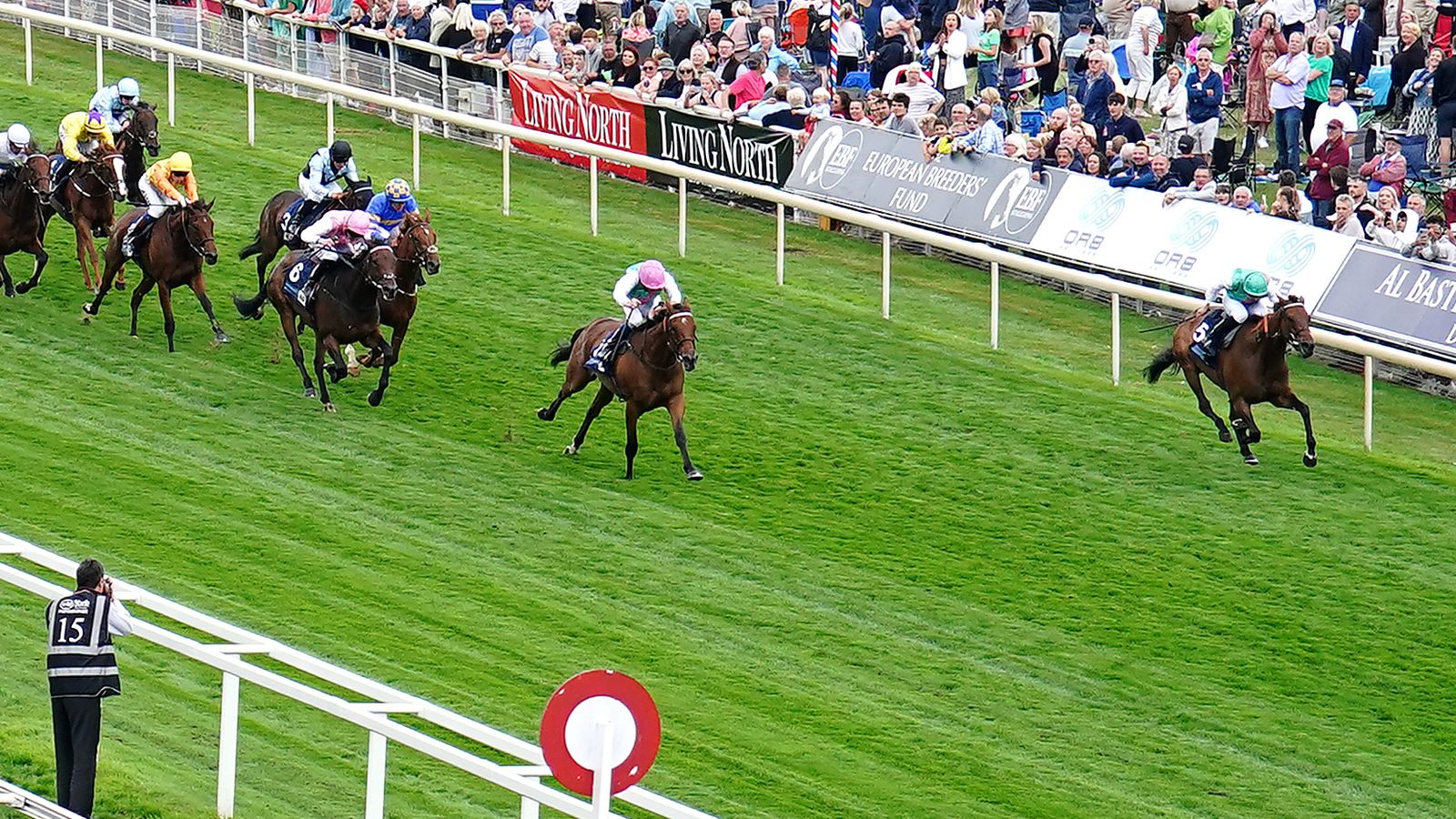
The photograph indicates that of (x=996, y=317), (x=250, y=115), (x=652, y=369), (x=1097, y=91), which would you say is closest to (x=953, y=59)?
(x=1097, y=91)

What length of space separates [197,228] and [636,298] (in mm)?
3373

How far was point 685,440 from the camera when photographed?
45.8 feet

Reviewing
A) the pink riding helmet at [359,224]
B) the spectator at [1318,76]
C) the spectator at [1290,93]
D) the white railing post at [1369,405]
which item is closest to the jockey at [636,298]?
the pink riding helmet at [359,224]

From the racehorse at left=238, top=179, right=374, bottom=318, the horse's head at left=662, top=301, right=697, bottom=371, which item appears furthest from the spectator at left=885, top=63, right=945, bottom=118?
the horse's head at left=662, top=301, right=697, bottom=371

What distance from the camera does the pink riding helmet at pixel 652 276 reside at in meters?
13.6

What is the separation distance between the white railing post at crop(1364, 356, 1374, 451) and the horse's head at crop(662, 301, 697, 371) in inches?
172

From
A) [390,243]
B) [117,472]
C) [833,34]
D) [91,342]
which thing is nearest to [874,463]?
[390,243]

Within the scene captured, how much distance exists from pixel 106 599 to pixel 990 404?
851cm

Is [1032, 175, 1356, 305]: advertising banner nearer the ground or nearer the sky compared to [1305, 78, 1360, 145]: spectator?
nearer the ground

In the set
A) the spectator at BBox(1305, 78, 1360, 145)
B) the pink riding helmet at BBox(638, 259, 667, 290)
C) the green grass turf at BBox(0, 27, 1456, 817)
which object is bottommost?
the green grass turf at BBox(0, 27, 1456, 817)

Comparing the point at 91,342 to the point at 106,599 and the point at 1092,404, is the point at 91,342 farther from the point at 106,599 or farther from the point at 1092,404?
the point at 106,599

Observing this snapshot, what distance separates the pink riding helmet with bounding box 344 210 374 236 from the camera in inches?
578

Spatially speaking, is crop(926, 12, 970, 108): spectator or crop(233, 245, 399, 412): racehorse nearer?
crop(233, 245, 399, 412): racehorse

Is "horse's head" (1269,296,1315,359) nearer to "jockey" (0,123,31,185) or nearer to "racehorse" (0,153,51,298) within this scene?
"racehorse" (0,153,51,298)
